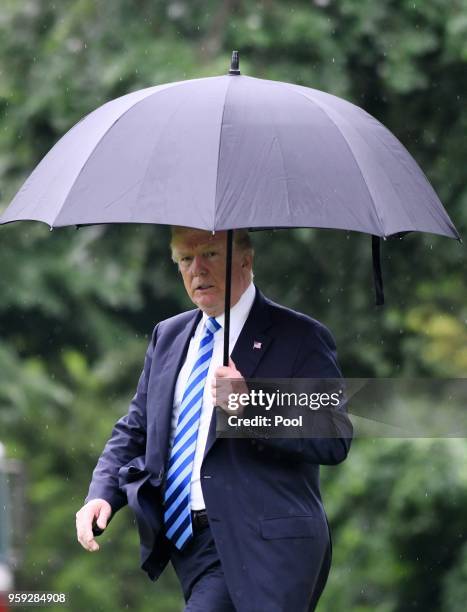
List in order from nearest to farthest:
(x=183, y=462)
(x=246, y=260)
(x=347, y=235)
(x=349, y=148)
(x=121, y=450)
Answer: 1. (x=349, y=148)
2. (x=183, y=462)
3. (x=246, y=260)
4. (x=121, y=450)
5. (x=347, y=235)

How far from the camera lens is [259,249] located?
9688mm

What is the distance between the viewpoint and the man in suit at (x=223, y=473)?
4.38 meters

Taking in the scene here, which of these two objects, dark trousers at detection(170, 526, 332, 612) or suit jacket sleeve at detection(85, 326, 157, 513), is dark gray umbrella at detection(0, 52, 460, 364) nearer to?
suit jacket sleeve at detection(85, 326, 157, 513)

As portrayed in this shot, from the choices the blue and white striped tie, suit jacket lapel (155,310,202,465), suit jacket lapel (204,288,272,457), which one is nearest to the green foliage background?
suit jacket lapel (155,310,202,465)

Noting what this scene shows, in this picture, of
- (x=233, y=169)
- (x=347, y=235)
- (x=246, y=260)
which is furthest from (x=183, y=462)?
(x=347, y=235)

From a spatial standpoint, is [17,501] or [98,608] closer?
[17,501]

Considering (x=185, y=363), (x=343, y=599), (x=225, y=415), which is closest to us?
(x=225, y=415)

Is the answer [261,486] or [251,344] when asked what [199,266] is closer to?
[251,344]

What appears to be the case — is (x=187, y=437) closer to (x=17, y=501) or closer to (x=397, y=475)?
(x=17, y=501)

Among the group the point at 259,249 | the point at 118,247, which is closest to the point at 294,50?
the point at 259,249

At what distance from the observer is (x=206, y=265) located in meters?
4.50

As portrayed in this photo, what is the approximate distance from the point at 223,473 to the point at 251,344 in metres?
0.40

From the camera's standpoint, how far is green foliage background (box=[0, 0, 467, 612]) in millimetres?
8656

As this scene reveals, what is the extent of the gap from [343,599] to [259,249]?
7.62 feet
